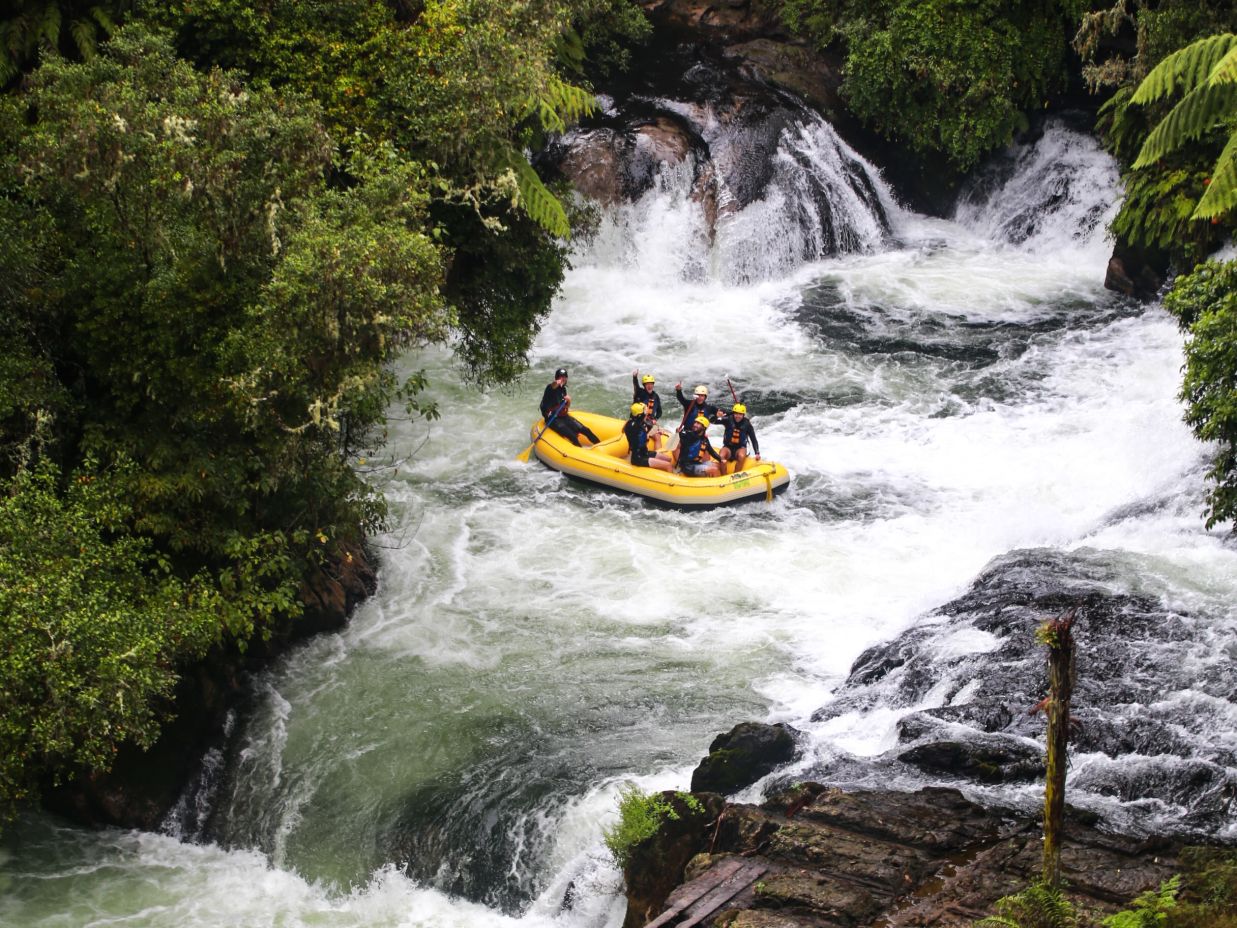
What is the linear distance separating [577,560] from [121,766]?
520cm

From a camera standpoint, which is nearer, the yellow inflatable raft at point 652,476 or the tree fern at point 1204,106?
the tree fern at point 1204,106

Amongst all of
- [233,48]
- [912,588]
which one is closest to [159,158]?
[233,48]

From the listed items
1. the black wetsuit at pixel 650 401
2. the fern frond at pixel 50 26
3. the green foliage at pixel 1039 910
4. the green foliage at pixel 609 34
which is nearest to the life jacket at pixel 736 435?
the black wetsuit at pixel 650 401

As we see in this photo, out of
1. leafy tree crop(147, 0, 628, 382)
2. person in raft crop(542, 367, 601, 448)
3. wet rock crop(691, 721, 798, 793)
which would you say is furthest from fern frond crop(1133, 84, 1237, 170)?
person in raft crop(542, 367, 601, 448)

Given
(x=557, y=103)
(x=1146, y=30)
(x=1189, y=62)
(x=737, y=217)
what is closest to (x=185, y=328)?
(x=557, y=103)

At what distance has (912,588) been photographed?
514 inches

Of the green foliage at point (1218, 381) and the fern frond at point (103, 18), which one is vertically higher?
the fern frond at point (103, 18)

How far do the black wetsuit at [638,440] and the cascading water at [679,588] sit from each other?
665 millimetres

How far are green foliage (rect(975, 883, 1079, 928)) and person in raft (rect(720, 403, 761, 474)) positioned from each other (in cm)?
796

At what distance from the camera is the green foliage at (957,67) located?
21.5 meters

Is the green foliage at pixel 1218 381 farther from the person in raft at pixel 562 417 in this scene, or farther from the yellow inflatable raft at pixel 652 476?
the person in raft at pixel 562 417

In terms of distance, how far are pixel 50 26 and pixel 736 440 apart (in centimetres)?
853

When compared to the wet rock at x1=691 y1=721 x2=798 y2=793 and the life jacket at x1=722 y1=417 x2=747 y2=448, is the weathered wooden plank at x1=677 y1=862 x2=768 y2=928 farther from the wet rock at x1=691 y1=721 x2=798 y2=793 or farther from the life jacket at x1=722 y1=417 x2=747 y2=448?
the life jacket at x1=722 y1=417 x2=747 y2=448

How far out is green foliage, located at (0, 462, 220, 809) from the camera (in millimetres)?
8328
